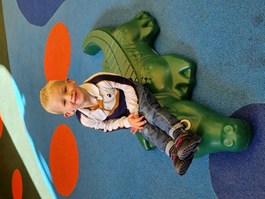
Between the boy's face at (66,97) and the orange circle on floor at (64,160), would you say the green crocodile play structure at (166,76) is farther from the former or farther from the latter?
the orange circle on floor at (64,160)

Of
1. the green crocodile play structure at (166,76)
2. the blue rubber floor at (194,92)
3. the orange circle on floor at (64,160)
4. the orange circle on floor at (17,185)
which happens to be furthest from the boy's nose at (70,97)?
the orange circle on floor at (17,185)

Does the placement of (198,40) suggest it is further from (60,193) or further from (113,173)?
(60,193)

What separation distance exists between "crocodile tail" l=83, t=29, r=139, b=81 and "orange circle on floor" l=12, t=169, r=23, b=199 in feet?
3.61

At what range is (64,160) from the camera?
74.0 inches

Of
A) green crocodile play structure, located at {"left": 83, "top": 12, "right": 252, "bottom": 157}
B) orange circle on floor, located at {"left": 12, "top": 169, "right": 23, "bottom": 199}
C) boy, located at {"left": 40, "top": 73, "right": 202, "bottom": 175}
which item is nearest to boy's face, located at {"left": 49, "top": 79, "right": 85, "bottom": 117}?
boy, located at {"left": 40, "top": 73, "right": 202, "bottom": 175}

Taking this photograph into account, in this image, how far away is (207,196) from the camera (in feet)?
3.50

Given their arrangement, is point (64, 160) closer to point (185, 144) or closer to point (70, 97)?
point (70, 97)

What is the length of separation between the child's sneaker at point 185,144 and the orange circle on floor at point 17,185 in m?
1.54

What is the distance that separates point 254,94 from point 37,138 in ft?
4.82

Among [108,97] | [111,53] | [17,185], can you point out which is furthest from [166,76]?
[17,185]

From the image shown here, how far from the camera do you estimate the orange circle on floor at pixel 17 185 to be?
7.11 feet

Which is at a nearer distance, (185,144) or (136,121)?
(185,144)

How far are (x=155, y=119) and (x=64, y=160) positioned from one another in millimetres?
1020

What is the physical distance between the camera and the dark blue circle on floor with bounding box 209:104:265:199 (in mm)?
906
